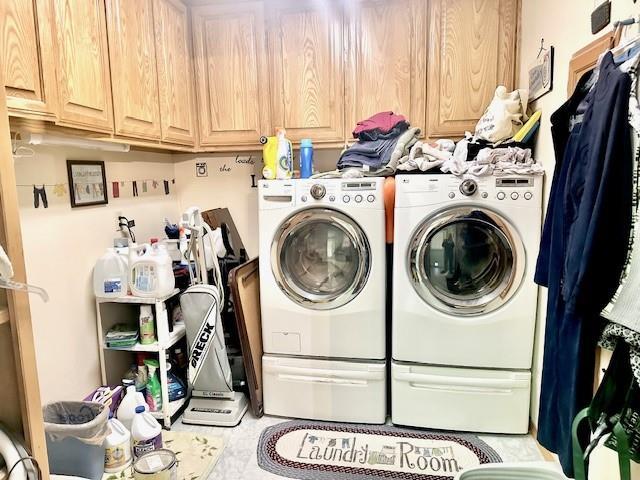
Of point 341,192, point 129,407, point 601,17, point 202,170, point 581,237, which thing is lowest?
point 129,407

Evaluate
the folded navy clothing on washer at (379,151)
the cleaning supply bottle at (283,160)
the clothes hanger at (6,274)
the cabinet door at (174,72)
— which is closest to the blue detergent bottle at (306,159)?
the cleaning supply bottle at (283,160)

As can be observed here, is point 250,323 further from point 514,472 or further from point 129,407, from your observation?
point 514,472

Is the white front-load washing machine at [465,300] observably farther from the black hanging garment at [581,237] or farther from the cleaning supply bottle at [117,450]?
the cleaning supply bottle at [117,450]

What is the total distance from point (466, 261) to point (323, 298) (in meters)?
0.72

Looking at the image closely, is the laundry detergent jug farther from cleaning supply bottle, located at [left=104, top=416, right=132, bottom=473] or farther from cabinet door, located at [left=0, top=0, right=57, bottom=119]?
cabinet door, located at [left=0, top=0, right=57, bottom=119]

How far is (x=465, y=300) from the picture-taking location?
81.7 inches

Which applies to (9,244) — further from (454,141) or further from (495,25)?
(495,25)

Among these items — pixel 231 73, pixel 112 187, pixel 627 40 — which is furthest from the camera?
pixel 231 73

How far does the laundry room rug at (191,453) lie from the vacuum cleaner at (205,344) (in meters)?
0.13

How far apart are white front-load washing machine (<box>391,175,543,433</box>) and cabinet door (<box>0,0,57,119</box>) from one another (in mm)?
1436

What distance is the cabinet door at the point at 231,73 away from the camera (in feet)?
8.23

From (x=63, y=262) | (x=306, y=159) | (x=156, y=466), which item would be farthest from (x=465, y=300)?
(x=63, y=262)

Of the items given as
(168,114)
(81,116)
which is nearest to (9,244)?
(81,116)

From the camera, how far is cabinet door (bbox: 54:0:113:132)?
5.05ft
